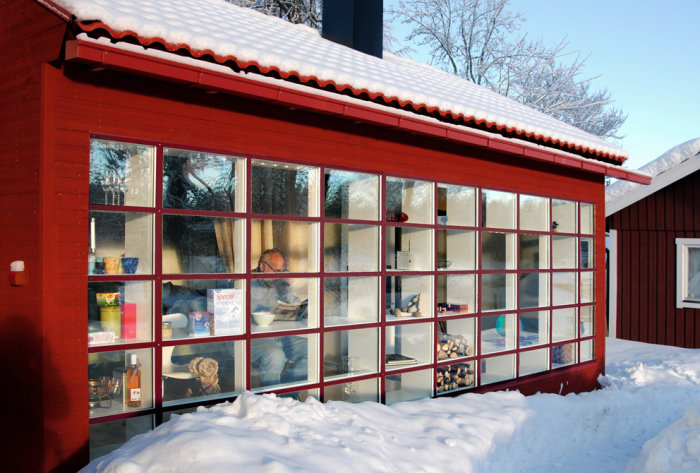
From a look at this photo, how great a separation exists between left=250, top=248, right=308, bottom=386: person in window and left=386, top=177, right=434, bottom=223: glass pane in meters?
1.39

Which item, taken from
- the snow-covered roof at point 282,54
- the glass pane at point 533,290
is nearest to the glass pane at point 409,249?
the snow-covered roof at point 282,54

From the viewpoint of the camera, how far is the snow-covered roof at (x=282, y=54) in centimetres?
414

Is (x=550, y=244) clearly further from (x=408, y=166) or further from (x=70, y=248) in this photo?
(x=70, y=248)

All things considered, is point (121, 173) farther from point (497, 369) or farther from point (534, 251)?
point (534, 251)

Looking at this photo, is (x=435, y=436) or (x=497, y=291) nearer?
(x=435, y=436)

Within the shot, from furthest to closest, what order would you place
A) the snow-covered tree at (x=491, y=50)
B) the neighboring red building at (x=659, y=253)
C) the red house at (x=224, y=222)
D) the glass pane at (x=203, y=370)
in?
the snow-covered tree at (x=491, y=50) → the neighboring red building at (x=659, y=253) → the glass pane at (x=203, y=370) → the red house at (x=224, y=222)

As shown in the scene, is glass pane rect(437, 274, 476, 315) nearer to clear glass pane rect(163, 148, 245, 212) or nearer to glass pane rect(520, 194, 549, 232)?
glass pane rect(520, 194, 549, 232)

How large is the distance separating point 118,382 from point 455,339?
3.81m

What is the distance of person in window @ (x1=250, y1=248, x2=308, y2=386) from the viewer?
5281 millimetres

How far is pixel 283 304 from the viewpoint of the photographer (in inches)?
216

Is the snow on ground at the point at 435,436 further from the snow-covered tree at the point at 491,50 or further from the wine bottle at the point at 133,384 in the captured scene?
the snow-covered tree at the point at 491,50

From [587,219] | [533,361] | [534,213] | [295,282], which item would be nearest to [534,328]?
[533,361]

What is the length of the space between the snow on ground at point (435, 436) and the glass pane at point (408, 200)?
1831 mm

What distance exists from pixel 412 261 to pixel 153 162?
9.77 feet
